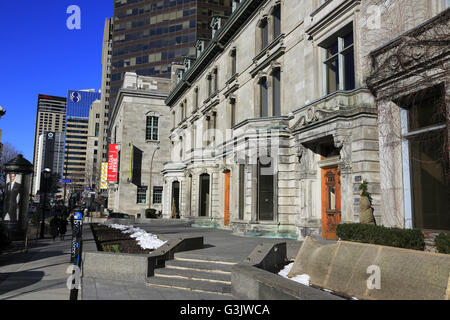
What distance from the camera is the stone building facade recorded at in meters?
49.7

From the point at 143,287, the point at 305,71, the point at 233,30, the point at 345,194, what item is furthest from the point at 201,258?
the point at 233,30

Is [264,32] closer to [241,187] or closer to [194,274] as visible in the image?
[241,187]

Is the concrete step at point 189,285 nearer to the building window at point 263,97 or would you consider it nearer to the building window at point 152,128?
the building window at point 263,97

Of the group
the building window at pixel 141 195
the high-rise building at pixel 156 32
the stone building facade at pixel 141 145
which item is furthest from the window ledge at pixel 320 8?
the high-rise building at pixel 156 32

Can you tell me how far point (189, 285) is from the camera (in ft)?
26.7

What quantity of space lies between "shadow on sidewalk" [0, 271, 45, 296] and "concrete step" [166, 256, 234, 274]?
339 cm

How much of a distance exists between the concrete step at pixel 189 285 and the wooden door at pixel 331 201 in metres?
7.46

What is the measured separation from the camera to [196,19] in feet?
251

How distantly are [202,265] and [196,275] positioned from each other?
607mm

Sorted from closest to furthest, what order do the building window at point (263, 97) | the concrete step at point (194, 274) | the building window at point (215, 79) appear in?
the concrete step at point (194, 274), the building window at point (263, 97), the building window at point (215, 79)

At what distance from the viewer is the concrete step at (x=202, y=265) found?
8992mm

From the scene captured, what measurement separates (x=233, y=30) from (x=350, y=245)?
20860mm

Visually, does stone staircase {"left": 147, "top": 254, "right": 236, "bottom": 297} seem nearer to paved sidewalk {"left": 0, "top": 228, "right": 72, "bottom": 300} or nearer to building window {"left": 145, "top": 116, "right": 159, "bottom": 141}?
paved sidewalk {"left": 0, "top": 228, "right": 72, "bottom": 300}
